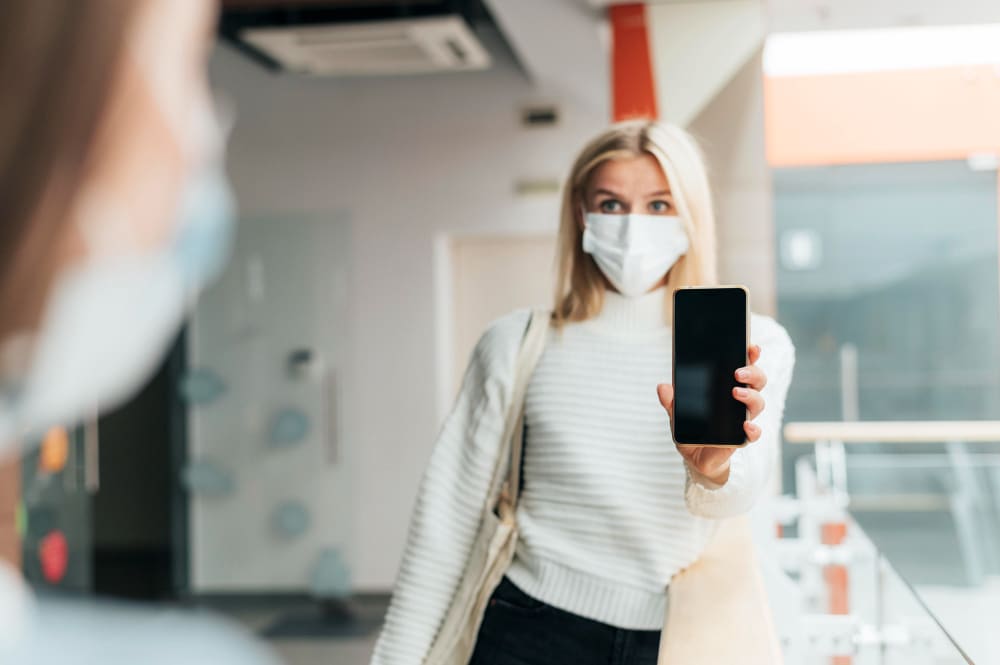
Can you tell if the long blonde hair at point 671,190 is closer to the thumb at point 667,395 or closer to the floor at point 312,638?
the thumb at point 667,395

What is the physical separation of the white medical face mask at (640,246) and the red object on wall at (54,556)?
12.0ft

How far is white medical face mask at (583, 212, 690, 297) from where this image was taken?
1402 millimetres

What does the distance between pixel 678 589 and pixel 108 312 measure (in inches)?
46.0

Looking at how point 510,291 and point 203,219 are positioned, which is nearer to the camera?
point 203,219

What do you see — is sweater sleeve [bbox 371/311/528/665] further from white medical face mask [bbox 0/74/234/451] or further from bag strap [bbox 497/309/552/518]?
white medical face mask [bbox 0/74/234/451]

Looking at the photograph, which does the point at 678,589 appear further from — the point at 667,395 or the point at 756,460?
the point at 667,395

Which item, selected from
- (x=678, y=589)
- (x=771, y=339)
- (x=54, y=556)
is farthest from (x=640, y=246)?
(x=54, y=556)

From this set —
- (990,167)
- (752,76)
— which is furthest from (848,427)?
(990,167)

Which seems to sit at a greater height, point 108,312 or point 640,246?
point 640,246

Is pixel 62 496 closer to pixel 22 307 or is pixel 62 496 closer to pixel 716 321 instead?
pixel 716 321

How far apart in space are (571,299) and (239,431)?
484cm

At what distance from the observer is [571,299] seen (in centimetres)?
153

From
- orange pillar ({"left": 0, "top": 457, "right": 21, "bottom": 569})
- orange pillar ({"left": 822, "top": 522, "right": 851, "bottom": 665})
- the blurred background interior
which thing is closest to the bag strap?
the blurred background interior

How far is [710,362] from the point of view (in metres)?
1.15
